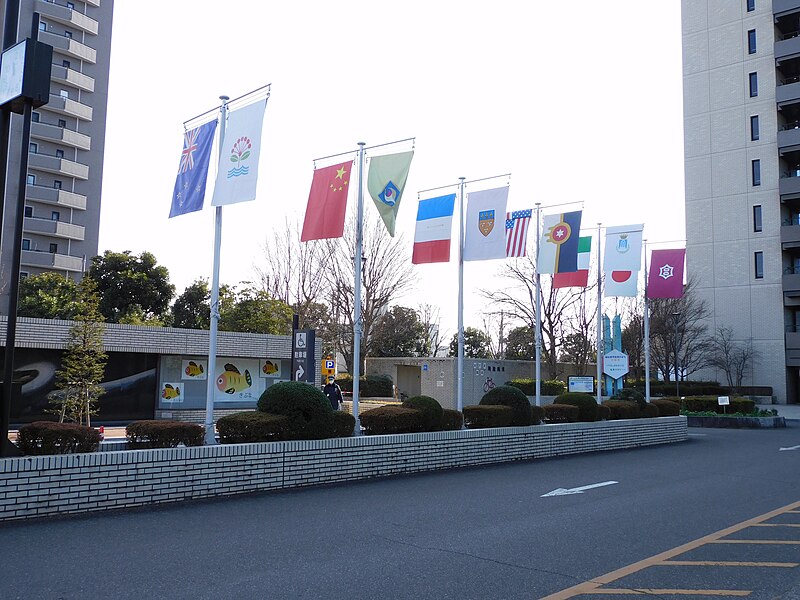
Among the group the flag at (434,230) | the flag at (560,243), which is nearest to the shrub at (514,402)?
the flag at (434,230)

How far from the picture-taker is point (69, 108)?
54.5 meters

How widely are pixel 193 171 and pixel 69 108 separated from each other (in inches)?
1888

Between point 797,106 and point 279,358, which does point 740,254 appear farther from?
point 279,358

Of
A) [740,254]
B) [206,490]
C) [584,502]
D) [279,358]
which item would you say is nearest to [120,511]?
[206,490]

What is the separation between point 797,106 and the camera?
4925 cm

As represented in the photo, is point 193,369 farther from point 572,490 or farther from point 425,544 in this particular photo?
point 425,544

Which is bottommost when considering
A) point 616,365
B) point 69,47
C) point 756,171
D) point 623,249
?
point 616,365

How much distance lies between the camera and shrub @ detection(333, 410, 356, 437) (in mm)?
12984

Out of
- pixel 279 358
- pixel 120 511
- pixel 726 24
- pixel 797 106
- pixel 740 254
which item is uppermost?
pixel 726 24

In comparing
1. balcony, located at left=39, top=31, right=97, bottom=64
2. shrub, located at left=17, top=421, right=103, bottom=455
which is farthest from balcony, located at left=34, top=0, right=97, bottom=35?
shrub, located at left=17, top=421, right=103, bottom=455

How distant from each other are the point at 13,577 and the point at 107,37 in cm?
6064

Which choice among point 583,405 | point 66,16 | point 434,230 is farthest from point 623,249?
point 66,16

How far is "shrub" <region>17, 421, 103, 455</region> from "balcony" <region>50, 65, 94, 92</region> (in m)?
51.4

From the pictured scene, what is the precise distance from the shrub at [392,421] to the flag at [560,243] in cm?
755
